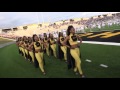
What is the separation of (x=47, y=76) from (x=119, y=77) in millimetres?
2396

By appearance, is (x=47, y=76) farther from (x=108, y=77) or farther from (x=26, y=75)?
(x=108, y=77)

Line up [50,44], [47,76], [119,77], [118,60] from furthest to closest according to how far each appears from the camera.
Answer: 1. [50,44]
2. [118,60]
3. [47,76]
4. [119,77]

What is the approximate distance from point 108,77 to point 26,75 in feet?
9.71

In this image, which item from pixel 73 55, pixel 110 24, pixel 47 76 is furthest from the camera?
pixel 110 24

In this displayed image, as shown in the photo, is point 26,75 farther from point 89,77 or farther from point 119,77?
point 119,77

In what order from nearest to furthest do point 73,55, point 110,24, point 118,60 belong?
point 73,55
point 118,60
point 110,24

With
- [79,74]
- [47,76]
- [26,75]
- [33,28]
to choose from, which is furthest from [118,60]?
[33,28]

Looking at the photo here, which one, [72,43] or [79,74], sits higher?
[72,43]

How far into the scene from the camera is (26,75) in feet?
Result: 26.8

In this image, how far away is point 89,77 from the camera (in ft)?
22.4

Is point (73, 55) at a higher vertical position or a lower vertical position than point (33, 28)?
lower

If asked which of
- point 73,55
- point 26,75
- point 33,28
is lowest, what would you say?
point 26,75

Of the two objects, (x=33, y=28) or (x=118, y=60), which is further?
(x=33, y=28)
